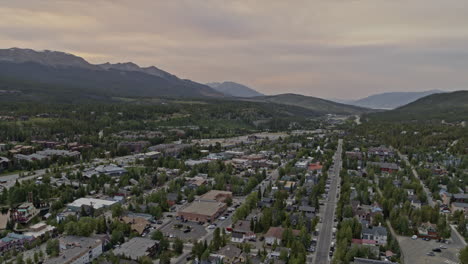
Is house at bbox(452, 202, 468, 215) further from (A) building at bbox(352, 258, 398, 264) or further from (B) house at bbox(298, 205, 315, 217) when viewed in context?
(A) building at bbox(352, 258, 398, 264)

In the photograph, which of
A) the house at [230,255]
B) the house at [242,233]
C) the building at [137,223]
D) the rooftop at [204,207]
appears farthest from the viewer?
the rooftop at [204,207]

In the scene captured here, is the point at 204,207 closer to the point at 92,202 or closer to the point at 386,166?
the point at 92,202

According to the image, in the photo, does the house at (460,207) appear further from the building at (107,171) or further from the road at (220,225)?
the building at (107,171)

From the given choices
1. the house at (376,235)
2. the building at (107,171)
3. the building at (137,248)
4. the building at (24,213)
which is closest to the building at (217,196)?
the building at (137,248)

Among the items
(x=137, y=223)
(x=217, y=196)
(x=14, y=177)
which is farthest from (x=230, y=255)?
(x=14, y=177)

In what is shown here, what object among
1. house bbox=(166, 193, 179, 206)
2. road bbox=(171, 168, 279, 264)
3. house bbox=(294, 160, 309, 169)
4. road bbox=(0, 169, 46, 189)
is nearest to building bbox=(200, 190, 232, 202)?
road bbox=(171, 168, 279, 264)

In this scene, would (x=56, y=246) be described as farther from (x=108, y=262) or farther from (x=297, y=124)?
(x=297, y=124)
